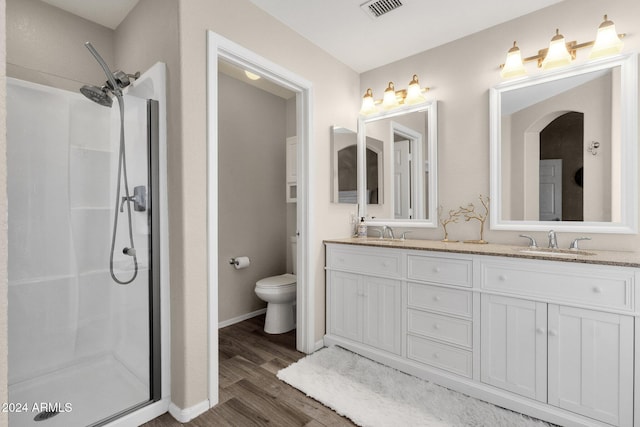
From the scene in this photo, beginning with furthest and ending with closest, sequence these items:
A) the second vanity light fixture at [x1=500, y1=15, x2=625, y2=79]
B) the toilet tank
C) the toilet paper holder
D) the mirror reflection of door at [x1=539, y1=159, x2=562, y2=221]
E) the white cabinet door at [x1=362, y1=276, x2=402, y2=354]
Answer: the toilet tank
the toilet paper holder
the white cabinet door at [x1=362, y1=276, x2=402, y2=354]
the mirror reflection of door at [x1=539, y1=159, x2=562, y2=221]
the second vanity light fixture at [x1=500, y1=15, x2=625, y2=79]

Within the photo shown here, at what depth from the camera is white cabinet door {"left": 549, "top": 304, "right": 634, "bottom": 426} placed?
4.71 feet

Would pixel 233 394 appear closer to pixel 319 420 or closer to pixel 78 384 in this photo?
pixel 319 420

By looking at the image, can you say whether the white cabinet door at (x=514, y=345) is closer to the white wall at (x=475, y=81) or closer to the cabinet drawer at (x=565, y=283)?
the cabinet drawer at (x=565, y=283)

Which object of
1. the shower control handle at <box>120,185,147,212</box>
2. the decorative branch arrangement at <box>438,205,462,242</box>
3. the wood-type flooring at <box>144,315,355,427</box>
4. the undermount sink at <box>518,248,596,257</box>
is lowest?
the wood-type flooring at <box>144,315,355,427</box>

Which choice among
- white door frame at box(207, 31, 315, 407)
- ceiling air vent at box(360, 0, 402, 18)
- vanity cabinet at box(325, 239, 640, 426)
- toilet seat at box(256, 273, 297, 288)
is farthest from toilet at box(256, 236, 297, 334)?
ceiling air vent at box(360, 0, 402, 18)

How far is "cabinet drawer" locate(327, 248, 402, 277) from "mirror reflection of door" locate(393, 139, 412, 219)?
2.02ft

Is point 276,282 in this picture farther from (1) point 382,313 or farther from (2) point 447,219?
(2) point 447,219

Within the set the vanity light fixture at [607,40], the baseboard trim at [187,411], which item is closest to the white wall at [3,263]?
the baseboard trim at [187,411]

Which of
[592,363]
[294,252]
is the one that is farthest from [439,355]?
[294,252]

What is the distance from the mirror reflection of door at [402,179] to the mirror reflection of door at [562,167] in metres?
0.97

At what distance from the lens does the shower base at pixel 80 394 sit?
4.70 feet

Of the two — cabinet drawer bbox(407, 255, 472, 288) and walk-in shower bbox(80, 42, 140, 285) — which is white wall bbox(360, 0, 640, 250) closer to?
cabinet drawer bbox(407, 255, 472, 288)

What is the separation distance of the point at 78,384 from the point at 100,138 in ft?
4.31

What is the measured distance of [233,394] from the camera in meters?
1.90
